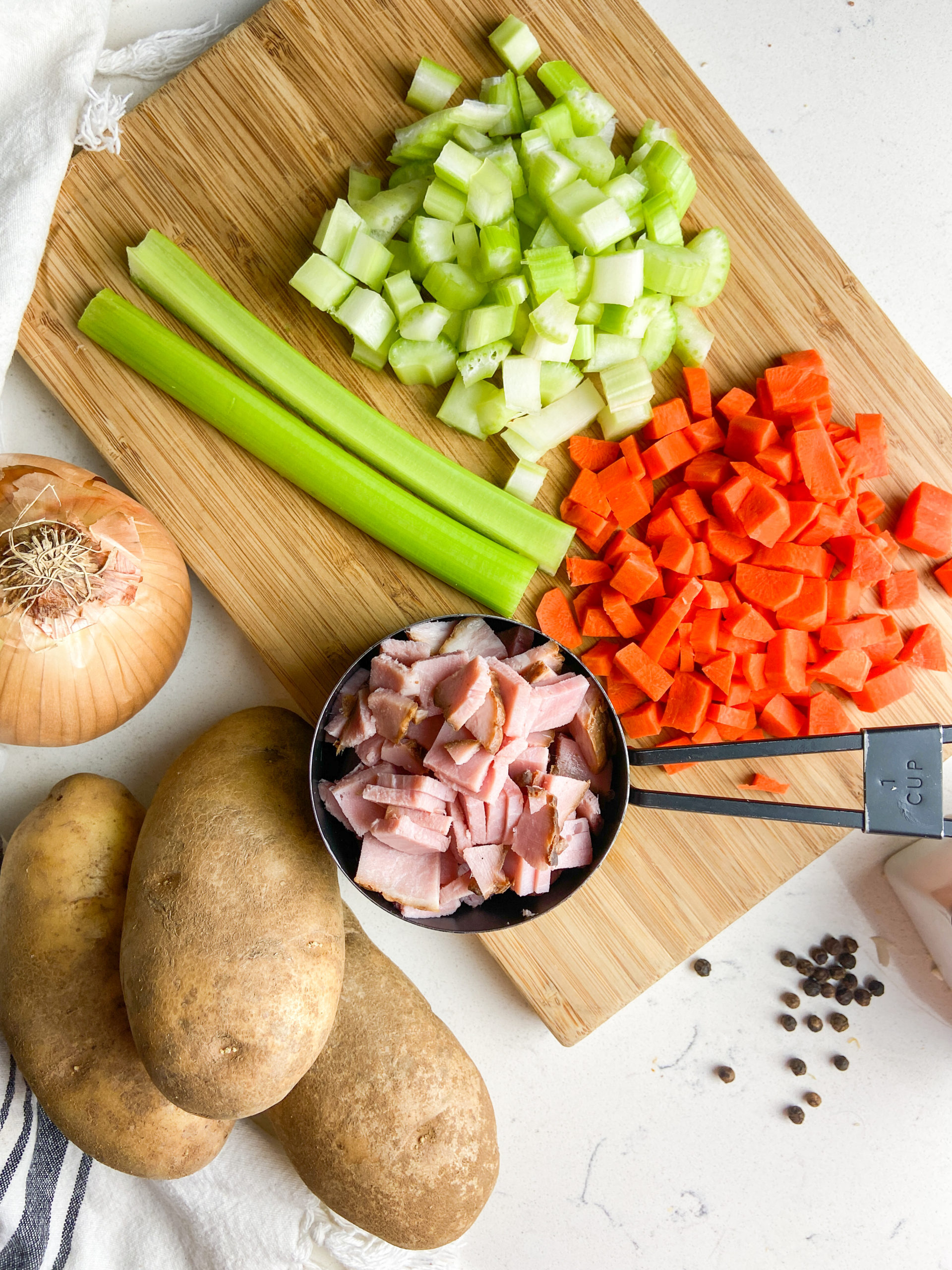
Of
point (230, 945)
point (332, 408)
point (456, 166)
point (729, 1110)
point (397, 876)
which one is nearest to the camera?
point (230, 945)

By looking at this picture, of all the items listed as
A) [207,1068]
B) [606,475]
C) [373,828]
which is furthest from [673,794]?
[207,1068]

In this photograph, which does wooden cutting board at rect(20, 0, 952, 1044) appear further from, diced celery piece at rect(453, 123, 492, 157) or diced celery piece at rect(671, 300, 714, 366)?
diced celery piece at rect(453, 123, 492, 157)

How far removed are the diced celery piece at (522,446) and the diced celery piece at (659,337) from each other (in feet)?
1.08

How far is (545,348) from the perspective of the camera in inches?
77.8

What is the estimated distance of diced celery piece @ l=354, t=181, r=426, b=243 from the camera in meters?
1.99

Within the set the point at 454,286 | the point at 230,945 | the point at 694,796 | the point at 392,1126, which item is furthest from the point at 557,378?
the point at 392,1126

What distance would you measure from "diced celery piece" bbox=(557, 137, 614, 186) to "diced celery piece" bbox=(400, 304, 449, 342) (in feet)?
1.44

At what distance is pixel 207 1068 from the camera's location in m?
1.65

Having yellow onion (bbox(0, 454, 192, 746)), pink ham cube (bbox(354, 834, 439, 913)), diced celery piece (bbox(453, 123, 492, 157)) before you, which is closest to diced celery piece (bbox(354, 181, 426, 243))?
diced celery piece (bbox(453, 123, 492, 157))

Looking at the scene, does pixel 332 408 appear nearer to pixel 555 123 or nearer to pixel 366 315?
pixel 366 315

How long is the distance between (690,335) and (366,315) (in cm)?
75

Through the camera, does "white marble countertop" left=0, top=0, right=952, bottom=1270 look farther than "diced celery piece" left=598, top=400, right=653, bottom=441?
Yes

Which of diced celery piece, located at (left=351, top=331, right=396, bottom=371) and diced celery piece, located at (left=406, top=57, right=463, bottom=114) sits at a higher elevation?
diced celery piece, located at (left=406, top=57, right=463, bottom=114)

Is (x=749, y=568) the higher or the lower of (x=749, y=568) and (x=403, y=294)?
the lower
